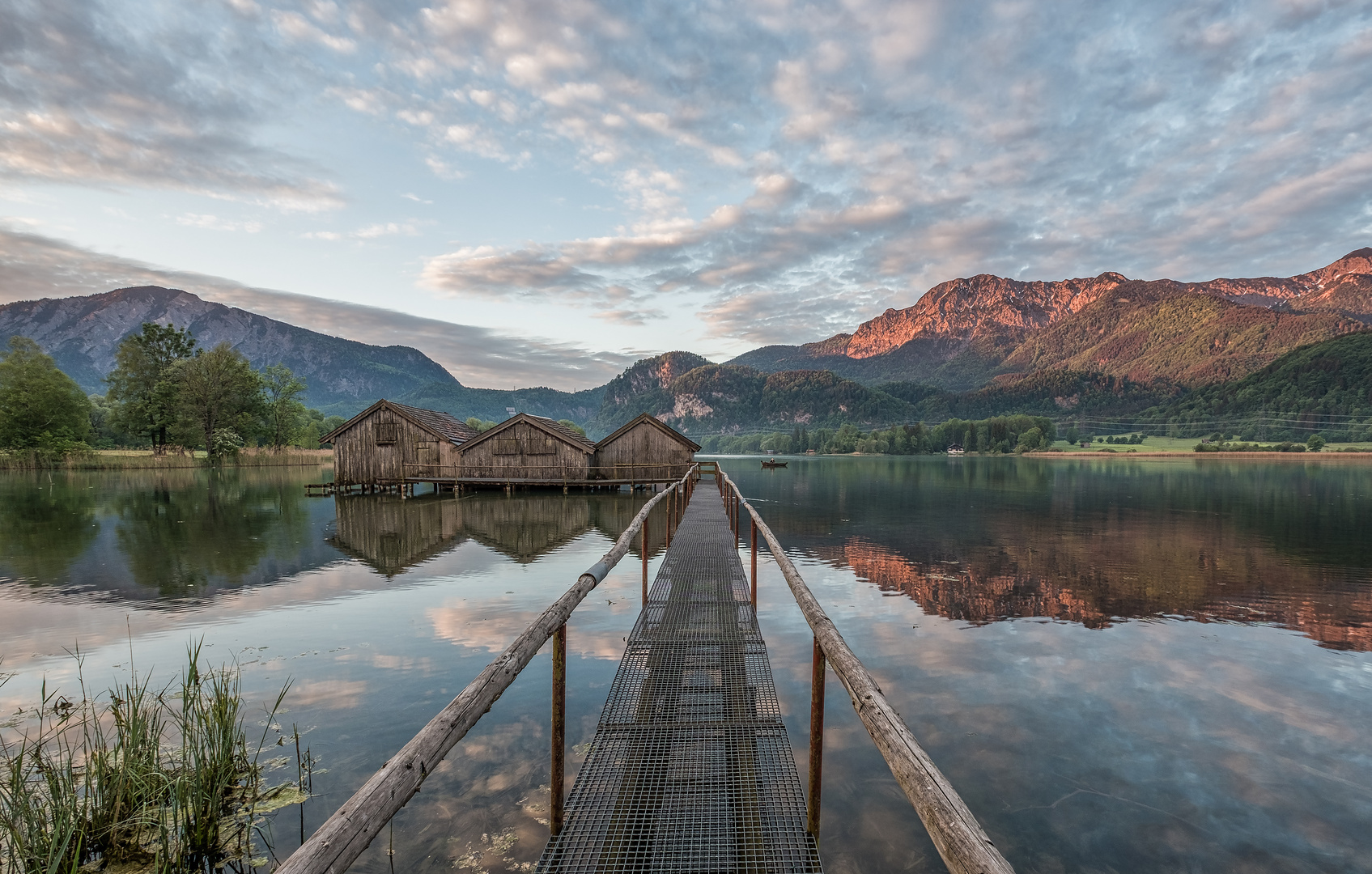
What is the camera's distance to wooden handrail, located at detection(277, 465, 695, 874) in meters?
2.05

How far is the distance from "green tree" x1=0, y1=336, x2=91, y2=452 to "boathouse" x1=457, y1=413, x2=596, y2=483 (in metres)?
48.6

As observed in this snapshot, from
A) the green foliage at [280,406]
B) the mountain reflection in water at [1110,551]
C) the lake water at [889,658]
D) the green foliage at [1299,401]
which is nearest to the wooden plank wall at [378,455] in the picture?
the lake water at [889,658]

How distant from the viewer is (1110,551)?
2223 cm

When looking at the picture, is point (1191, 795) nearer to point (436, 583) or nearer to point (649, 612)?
point (649, 612)

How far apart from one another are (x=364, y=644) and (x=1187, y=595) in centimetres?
2057

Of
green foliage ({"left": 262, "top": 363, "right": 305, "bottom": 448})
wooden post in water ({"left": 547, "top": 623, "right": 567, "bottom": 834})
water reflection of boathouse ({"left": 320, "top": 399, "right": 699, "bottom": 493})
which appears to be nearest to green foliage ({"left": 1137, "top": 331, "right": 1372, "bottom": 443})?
water reflection of boathouse ({"left": 320, "top": 399, "right": 699, "bottom": 493})

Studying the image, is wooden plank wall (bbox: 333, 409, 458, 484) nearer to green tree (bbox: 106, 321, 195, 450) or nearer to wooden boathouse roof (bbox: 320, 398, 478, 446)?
wooden boathouse roof (bbox: 320, 398, 478, 446)

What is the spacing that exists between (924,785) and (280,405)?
88.9m

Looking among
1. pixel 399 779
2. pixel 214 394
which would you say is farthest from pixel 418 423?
pixel 399 779

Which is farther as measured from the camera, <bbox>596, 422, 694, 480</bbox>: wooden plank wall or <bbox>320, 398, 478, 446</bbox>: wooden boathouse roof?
<bbox>596, 422, 694, 480</bbox>: wooden plank wall

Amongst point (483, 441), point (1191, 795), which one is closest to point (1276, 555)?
point (1191, 795)

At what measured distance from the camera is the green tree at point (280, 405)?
72.4 meters

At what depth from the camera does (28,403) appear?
5550 centimetres

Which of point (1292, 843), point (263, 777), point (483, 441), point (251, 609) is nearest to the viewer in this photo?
point (1292, 843)
